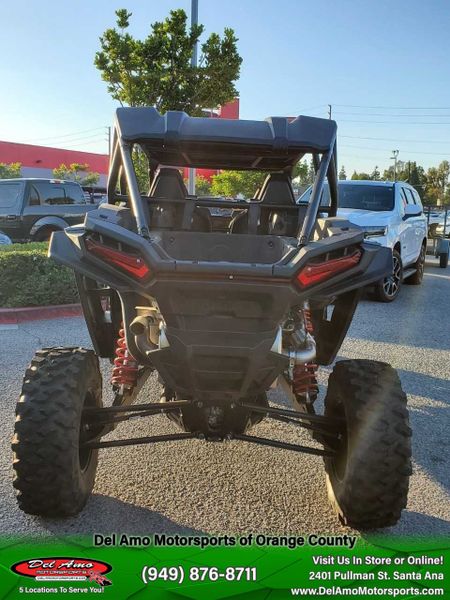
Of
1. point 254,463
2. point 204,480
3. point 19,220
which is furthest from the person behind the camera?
point 19,220

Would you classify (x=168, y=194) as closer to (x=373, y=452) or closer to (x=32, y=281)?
(x=373, y=452)

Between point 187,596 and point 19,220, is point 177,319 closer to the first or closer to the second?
point 187,596

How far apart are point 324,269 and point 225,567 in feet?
4.67

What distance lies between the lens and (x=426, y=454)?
398cm

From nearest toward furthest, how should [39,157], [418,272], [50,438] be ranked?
[50,438]
[418,272]
[39,157]

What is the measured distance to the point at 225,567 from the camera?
2.70 m

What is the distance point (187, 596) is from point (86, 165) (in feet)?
175

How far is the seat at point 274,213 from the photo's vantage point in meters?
3.99

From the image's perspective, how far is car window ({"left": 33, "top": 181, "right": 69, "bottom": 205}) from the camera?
1480 centimetres

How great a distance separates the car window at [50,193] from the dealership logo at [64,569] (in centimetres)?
1316

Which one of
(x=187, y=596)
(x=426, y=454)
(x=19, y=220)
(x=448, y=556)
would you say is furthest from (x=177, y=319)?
(x=19, y=220)

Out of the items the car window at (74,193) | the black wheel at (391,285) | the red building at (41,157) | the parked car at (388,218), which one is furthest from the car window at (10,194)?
the red building at (41,157)

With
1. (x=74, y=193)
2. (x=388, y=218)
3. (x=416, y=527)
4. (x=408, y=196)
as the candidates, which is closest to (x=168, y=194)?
(x=416, y=527)

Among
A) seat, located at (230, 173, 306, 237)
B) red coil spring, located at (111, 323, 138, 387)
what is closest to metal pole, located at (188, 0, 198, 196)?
seat, located at (230, 173, 306, 237)
